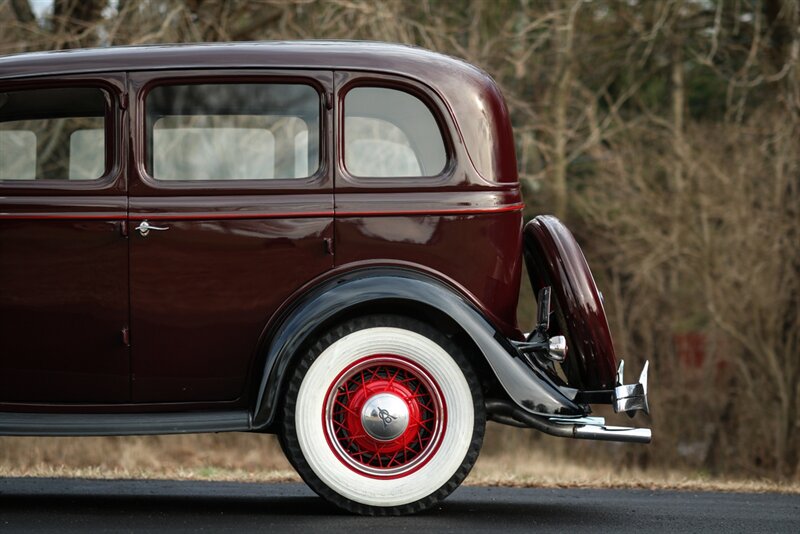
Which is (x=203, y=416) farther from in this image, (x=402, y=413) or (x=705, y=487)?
(x=705, y=487)

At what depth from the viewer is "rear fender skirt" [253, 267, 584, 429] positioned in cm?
506

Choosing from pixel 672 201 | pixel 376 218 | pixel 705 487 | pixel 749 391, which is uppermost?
pixel 376 218

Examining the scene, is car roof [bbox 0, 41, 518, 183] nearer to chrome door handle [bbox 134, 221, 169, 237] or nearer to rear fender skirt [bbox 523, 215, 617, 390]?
rear fender skirt [bbox 523, 215, 617, 390]

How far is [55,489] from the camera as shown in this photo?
6.25 meters

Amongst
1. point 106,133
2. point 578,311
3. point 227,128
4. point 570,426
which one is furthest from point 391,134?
point 570,426

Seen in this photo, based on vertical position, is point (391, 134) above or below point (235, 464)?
above

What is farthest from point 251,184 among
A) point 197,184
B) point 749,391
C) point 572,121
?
point 572,121

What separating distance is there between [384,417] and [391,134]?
4.50 ft

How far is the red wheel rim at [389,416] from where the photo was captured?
16.8 ft

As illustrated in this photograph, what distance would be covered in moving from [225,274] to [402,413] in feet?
3.31

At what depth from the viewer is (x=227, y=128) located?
5605mm

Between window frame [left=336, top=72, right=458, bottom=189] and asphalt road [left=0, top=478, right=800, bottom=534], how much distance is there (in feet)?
4.98

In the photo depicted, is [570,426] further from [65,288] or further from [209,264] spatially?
[65,288]

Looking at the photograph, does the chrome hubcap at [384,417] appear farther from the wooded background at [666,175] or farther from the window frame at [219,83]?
the wooded background at [666,175]
